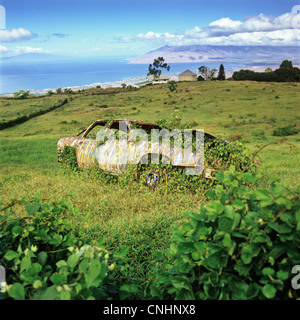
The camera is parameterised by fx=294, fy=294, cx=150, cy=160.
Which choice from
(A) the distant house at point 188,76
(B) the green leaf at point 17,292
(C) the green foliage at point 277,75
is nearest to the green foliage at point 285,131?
(B) the green leaf at point 17,292

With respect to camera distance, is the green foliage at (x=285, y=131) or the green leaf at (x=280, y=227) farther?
the green foliage at (x=285, y=131)

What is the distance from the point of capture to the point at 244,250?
161cm

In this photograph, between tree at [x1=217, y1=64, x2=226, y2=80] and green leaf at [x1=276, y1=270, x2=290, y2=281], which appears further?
tree at [x1=217, y1=64, x2=226, y2=80]

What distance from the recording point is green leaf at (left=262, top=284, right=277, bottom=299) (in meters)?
1.53

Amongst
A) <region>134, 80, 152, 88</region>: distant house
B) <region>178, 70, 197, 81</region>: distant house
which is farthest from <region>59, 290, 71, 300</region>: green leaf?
<region>178, 70, 197, 81</region>: distant house

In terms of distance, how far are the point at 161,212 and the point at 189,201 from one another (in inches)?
30.8

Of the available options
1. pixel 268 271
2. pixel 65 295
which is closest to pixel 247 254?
pixel 268 271

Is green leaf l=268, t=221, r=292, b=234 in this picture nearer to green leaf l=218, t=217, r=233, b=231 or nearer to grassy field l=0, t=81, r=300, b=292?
green leaf l=218, t=217, r=233, b=231

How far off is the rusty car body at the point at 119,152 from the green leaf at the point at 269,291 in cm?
462

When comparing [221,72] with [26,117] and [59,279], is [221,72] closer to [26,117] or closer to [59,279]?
[26,117]

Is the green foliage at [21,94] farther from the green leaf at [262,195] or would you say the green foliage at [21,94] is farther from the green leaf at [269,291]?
the green leaf at [269,291]

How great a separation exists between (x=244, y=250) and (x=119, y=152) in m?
5.53

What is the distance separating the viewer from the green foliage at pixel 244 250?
157 cm
